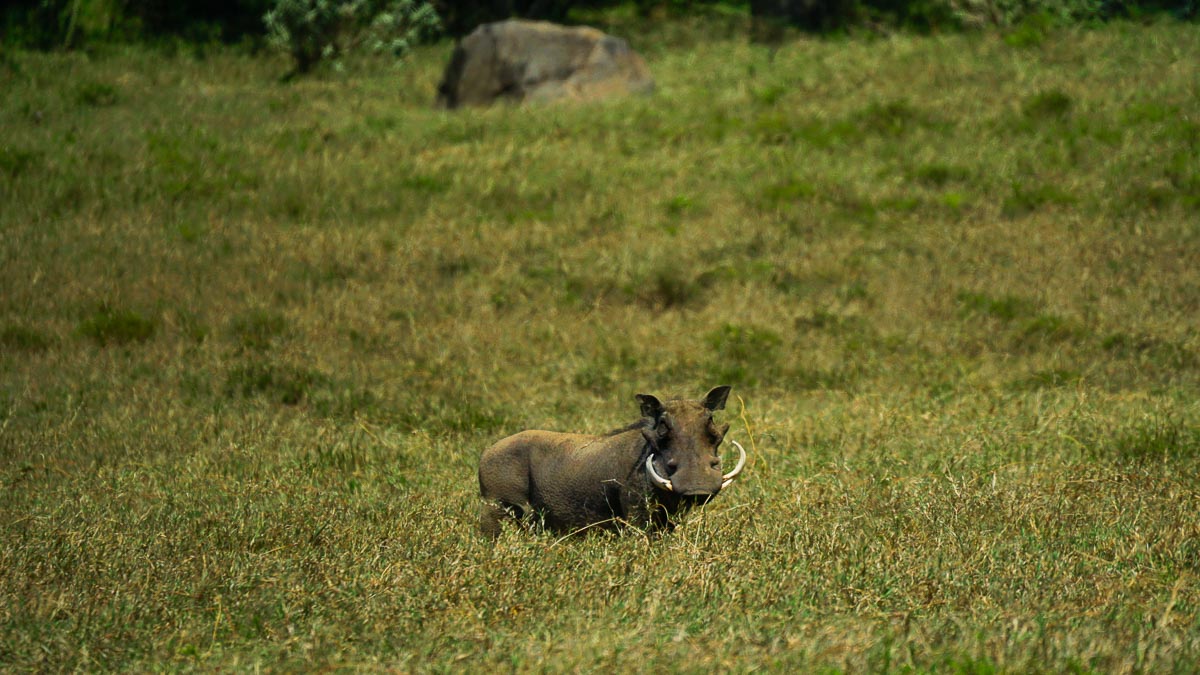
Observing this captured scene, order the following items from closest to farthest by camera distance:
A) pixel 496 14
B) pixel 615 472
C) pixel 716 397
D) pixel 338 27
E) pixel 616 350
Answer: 1. pixel 716 397
2. pixel 615 472
3. pixel 616 350
4. pixel 338 27
5. pixel 496 14

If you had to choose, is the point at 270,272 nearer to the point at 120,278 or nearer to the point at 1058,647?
the point at 120,278

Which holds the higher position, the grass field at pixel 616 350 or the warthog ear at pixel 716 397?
the warthog ear at pixel 716 397

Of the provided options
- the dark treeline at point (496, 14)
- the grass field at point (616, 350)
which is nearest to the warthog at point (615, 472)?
the grass field at point (616, 350)

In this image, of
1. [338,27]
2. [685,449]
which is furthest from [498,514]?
[338,27]

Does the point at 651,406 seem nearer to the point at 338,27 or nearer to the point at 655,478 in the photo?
the point at 655,478

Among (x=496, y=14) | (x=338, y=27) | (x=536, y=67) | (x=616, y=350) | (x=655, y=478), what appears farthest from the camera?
(x=496, y=14)

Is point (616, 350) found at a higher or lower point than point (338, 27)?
lower

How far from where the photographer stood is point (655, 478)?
19.0 ft

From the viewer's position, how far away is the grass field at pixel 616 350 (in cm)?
479

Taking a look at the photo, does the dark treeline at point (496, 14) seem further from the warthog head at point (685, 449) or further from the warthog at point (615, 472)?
the warthog head at point (685, 449)

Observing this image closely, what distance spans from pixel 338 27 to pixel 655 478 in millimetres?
19807

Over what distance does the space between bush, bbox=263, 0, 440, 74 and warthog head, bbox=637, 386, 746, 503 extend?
1870cm

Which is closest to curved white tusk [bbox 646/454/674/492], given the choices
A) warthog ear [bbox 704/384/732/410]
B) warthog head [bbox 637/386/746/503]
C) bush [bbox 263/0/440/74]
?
warthog head [bbox 637/386/746/503]

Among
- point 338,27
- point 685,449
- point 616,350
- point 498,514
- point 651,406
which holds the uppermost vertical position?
point 651,406
